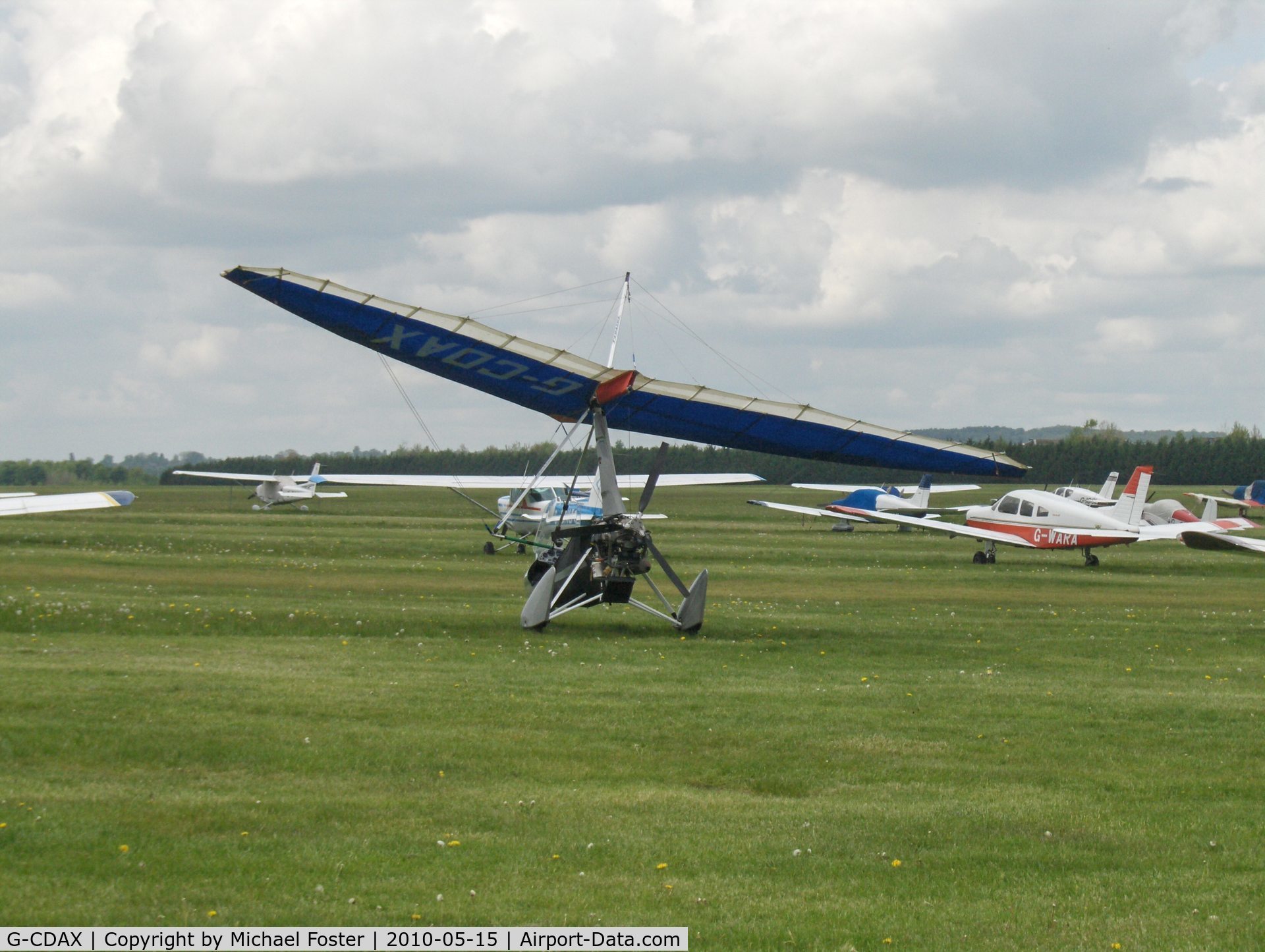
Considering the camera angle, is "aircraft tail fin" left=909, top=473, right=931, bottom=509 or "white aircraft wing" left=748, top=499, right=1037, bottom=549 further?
"aircraft tail fin" left=909, top=473, right=931, bottom=509

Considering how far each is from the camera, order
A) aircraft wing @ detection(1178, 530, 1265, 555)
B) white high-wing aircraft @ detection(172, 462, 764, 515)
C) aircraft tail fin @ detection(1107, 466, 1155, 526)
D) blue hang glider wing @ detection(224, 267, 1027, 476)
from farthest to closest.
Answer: aircraft tail fin @ detection(1107, 466, 1155, 526), white high-wing aircraft @ detection(172, 462, 764, 515), blue hang glider wing @ detection(224, 267, 1027, 476), aircraft wing @ detection(1178, 530, 1265, 555)

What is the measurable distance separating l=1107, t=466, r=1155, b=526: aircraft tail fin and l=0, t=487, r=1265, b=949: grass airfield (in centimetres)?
1196

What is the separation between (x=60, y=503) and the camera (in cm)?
2444

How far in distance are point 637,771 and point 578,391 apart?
7942mm

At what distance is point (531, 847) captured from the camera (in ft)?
23.6

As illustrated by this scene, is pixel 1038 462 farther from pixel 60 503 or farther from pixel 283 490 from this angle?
pixel 60 503

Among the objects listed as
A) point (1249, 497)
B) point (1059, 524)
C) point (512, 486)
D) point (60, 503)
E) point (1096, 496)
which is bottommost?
point (60, 503)

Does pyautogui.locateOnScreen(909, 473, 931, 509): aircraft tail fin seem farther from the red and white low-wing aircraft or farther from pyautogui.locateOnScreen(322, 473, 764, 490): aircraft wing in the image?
the red and white low-wing aircraft

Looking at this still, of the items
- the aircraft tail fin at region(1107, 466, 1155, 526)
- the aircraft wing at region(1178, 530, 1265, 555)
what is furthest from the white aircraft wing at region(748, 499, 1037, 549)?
the aircraft wing at region(1178, 530, 1265, 555)

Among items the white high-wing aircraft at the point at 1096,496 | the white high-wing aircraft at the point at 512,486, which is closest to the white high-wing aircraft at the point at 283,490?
the white high-wing aircraft at the point at 512,486

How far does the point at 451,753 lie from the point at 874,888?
12.6 feet

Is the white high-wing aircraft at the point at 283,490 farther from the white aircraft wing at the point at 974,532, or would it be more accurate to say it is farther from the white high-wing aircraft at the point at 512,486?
the white aircraft wing at the point at 974,532

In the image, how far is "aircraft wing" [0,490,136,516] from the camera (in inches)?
882

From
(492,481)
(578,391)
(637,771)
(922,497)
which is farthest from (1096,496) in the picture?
(637,771)
